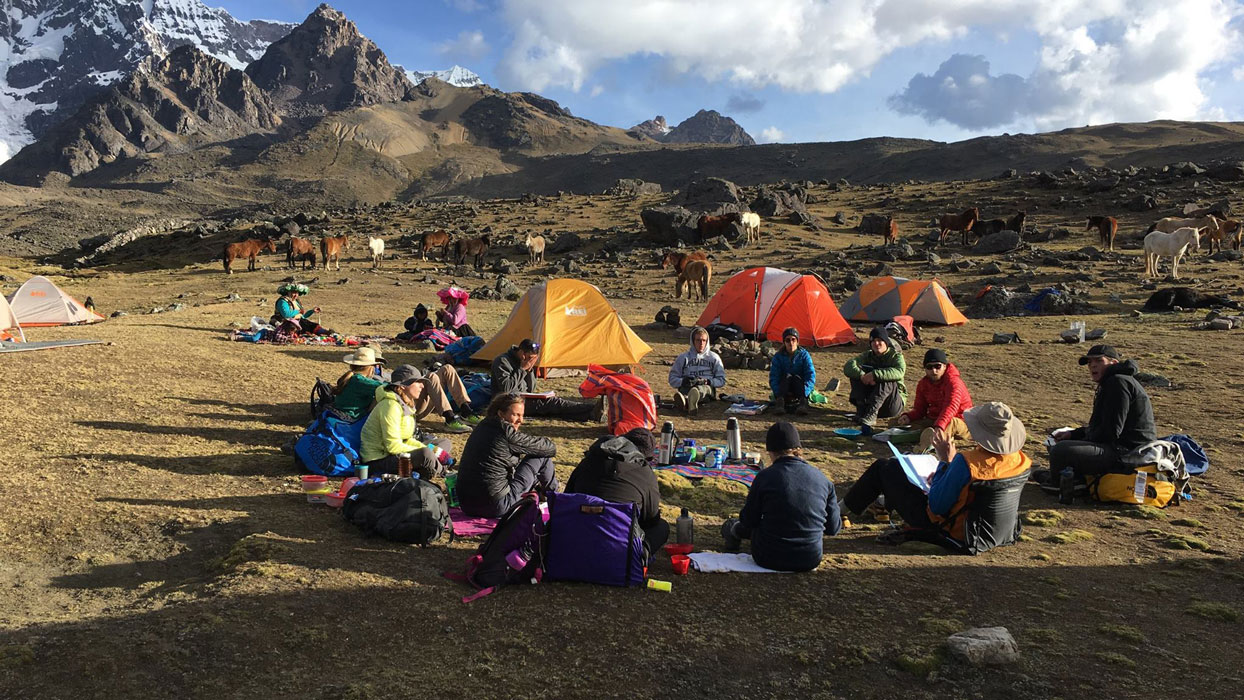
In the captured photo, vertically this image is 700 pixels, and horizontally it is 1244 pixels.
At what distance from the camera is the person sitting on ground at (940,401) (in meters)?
9.02

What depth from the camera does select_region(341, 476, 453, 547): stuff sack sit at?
6.22 meters

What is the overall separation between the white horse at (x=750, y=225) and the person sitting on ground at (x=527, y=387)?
2548cm

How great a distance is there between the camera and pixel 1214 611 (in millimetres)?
5414

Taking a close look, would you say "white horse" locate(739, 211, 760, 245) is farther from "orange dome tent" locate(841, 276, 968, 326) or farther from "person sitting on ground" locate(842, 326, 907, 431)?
"person sitting on ground" locate(842, 326, 907, 431)

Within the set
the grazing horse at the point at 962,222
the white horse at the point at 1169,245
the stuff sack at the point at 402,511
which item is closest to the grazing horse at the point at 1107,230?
the grazing horse at the point at 962,222

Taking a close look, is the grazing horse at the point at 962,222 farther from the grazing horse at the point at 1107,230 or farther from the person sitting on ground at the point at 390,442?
the person sitting on ground at the point at 390,442

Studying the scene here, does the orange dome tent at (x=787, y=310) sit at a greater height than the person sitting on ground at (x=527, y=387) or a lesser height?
greater

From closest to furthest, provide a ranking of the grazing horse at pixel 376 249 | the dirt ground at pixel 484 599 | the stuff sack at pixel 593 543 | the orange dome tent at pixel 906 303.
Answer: the dirt ground at pixel 484 599
the stuff sack at pixel 593 543
the orange dome tent at pixel 906 303
the grazing horse at pixel 376 249

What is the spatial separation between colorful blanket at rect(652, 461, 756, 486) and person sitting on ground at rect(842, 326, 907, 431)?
2.41 metres

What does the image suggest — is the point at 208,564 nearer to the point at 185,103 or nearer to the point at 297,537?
the point at 297,537

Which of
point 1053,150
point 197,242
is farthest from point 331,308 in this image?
point 1053,150

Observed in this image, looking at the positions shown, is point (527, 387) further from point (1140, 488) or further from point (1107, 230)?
point (1107, 230)

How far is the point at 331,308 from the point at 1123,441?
19310 millimetres

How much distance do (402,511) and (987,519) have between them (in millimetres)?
4710
